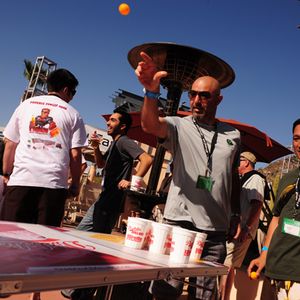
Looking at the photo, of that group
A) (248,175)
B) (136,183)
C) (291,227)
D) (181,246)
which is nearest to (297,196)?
(291,227)

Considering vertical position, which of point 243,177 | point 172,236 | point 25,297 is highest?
point 243,177

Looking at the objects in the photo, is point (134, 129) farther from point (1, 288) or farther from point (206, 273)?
point (1, 288)

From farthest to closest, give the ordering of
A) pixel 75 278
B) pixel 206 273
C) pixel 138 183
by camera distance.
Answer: pixel 138 183, pixel 206 273, pixel 75 278

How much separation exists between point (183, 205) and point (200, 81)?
34.4 inches

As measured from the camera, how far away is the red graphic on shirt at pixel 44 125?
2.93 metres

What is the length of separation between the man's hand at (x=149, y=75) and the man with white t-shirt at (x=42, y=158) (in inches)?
41.1

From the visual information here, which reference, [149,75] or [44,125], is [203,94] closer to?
[149,75]

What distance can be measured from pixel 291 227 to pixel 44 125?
6.26 feet

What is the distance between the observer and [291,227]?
2.45m

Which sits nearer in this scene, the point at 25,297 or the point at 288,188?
the point at 288,188

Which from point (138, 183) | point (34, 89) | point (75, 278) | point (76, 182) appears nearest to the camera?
point (75, 278)

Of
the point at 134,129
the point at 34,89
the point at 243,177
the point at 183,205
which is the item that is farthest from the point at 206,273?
the point at 34,89

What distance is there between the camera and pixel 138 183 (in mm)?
3396

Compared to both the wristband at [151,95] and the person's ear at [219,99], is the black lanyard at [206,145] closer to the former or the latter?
the person's ear at [219,99]
